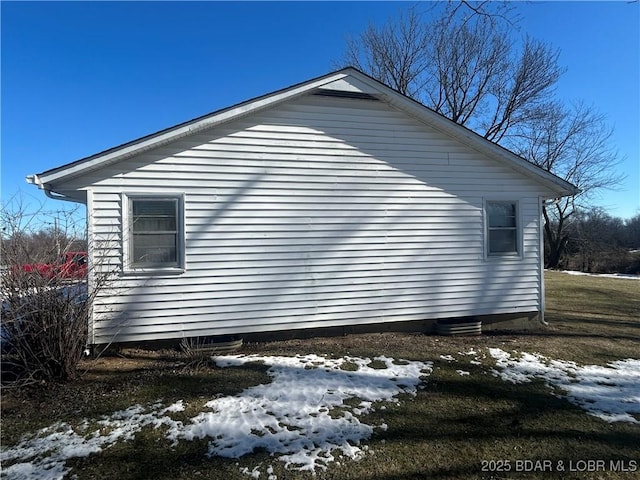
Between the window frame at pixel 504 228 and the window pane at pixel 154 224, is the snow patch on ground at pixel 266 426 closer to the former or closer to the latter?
the window pane at pixel 154 224

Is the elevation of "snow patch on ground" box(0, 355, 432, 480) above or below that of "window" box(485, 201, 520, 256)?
below

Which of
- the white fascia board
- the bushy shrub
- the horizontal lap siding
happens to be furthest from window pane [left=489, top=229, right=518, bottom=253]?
the bushy shrub

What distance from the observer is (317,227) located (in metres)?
7.04

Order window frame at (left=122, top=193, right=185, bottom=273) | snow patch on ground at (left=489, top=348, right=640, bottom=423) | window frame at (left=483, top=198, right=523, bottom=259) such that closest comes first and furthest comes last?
snow patch on ground at (left=489, top=348, right=640, bottom=423) < window frame at (left=122, top=193, right=185, bottom=273) < window frame at (left=483, top=198, right=523, bottom=259)

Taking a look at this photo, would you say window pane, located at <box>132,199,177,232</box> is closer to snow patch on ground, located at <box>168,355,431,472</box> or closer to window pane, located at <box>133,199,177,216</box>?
window pane, located at <box>133,199,177,216</box>

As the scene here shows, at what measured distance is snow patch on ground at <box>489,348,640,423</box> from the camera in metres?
4.64

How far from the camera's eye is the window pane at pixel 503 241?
8102mm

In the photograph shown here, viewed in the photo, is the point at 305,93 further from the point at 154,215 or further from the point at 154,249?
the point at 154,249

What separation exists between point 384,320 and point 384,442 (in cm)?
378

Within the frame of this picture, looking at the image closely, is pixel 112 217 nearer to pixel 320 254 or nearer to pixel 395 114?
pixel 320 254

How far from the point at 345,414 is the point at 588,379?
3.83 m

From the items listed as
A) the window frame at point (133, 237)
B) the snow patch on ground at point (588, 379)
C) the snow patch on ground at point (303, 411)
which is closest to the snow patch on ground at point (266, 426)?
the snow patch on ground at point (303, 411)

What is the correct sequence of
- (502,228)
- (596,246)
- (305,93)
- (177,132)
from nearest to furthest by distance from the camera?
(177,132) → (305,93) → (502,228) → (596,246)

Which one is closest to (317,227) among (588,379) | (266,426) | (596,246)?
(266,426)
